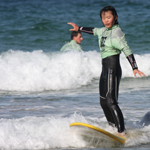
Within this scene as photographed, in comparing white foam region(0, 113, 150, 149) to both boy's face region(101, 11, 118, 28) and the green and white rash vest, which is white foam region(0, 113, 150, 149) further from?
boy's face region(101, 11, 118, 28)

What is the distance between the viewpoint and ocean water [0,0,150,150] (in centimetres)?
473

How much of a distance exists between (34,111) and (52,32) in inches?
452

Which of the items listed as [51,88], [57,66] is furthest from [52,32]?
[51,88]

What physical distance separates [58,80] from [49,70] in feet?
2.59

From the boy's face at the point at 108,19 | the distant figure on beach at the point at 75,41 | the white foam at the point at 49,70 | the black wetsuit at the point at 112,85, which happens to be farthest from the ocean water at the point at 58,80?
the boy's face at the point at 108,19

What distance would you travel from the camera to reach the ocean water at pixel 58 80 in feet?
15.5

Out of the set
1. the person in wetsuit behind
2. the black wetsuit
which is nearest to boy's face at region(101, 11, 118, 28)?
the person in wetsuit behind

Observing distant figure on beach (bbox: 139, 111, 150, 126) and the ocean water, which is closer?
the ocean water

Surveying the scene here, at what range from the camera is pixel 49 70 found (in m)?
10.4

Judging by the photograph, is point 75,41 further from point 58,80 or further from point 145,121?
point 145,121

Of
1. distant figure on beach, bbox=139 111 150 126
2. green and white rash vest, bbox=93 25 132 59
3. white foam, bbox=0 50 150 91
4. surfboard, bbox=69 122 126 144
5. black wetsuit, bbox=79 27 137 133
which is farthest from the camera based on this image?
white foam, bbox=0 50 150 91

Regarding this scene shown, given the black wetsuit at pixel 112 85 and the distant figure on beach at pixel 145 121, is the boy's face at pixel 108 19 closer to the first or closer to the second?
the black wetsuit at pixel 112 85

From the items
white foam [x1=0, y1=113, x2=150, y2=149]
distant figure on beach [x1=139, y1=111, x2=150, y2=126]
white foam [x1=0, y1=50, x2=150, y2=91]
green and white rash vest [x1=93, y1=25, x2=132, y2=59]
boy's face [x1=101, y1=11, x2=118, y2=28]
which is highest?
boy's face [x1=101, y1=11, x2=118, y2=28]

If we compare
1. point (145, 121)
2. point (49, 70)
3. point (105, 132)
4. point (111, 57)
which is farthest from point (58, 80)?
point (105, 132)
